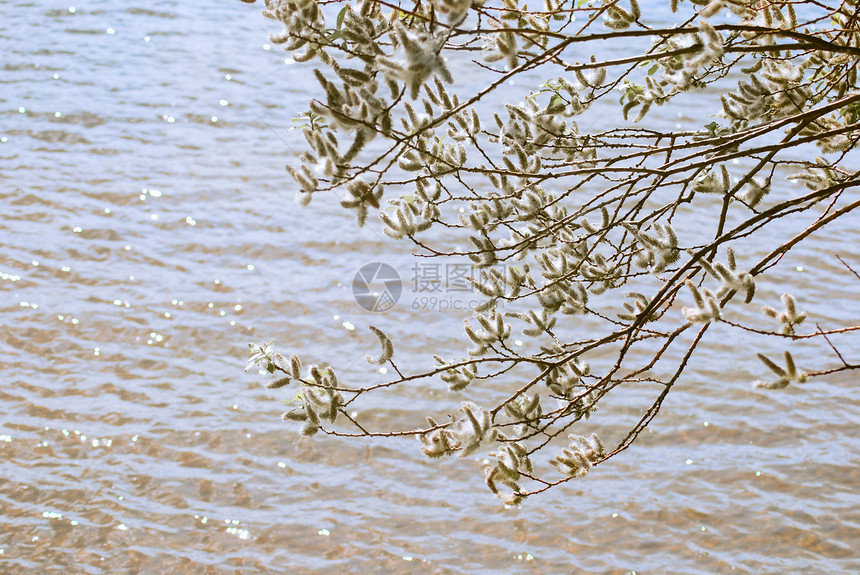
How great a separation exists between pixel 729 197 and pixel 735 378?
272cm

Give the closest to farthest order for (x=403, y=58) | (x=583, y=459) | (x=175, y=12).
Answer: (x=403, y=58) → (x=583, y=459) → (x=175, y=12)

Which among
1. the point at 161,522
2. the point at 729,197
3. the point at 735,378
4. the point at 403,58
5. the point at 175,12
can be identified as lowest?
the point at 161,522

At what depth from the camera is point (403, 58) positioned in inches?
50.3

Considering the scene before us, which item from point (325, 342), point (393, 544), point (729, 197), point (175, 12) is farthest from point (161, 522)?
point (175, 12)

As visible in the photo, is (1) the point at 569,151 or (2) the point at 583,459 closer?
(2) the point at 583,459

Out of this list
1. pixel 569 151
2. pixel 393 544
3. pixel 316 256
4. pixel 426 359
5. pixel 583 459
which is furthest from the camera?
pixel 316 256

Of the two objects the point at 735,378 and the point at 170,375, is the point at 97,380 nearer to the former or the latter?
the point at 170,375
